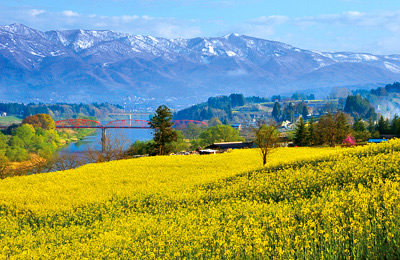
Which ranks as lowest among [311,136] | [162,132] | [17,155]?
[17,155]

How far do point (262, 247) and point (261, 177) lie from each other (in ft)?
44.2

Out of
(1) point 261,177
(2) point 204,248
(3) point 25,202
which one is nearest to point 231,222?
(2) point 204,248

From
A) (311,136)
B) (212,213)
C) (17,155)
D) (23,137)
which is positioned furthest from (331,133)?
(23,137)

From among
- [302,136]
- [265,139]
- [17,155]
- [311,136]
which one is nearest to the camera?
[265,139]

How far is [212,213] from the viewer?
16562 mm

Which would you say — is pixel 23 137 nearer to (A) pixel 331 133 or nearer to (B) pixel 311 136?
(B) pixel 311 136

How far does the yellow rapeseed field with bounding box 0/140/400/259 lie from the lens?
11.1m

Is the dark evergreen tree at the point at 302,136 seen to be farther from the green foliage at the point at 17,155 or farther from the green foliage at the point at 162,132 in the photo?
the green foliage at the point at 17,155

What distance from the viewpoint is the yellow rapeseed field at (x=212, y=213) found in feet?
36.3

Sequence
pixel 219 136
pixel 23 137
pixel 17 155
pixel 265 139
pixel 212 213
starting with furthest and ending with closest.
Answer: pixel 23 137 < pixel 219 136 < pixel 17 155 < pixel 265 139 < pixel 212 213

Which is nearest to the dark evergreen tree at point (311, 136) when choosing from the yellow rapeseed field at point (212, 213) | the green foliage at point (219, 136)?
the yellow rapeseed field at point (212, 213)

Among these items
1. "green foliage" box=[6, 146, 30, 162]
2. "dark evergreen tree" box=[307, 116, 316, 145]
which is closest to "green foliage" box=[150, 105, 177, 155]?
"dark evergreen tree" box=[307, 116, 316, 145]

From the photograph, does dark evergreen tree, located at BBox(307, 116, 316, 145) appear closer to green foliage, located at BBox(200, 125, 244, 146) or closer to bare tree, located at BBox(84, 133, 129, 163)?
bare tree, located at BBox(84, 133, 129, 163)

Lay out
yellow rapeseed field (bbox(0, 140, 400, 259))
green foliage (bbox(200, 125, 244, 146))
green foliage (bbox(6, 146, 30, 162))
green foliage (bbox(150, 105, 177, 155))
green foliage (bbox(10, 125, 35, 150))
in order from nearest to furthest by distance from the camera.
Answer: yellow rapeseed field (bbox(0, 140, 400, 259)) → green foliage (bbox(150, 105, 177, 155)) → green foliage (bbox(6, 146, 30, 162)) → green foliage (bbox(200, 125, 244, 146)) → green foliage (bbox(10, 125, 35, 150))
